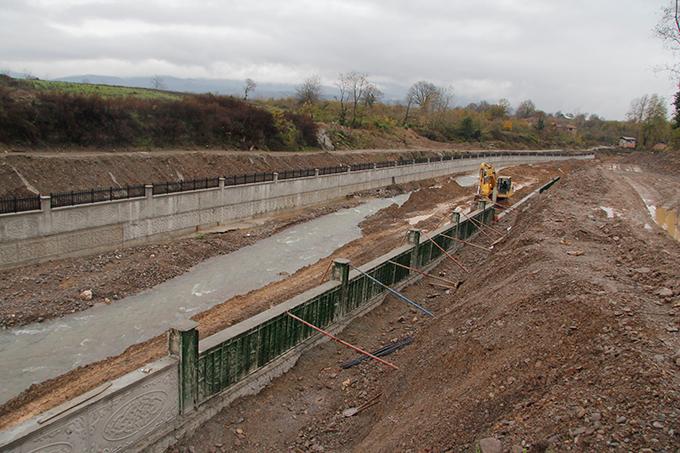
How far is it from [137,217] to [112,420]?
58.4ft

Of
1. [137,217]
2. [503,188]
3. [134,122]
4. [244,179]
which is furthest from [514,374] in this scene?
[134,122]

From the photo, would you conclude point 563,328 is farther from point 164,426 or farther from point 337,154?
point 337,154

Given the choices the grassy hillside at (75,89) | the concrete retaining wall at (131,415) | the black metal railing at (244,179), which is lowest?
the concrete retaining wall at (131,415)

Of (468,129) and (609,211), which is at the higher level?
(468,129)

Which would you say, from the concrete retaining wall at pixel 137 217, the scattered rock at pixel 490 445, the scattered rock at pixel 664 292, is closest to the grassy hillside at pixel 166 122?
the concrete retaining wall at pixel 137 217

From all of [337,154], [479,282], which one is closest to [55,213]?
[479,282]

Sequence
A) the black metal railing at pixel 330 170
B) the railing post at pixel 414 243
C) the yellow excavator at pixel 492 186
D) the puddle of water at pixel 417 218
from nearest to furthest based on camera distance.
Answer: the railing post at pixel 414 243
the puddle of water at pixel 417 218
the yellow excavator at pixel 492 186
the black metal railing at pixel 330 170

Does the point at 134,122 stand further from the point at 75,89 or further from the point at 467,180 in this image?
the point at 467,180

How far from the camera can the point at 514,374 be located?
7316 mm

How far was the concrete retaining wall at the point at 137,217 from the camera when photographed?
1944 centimetres

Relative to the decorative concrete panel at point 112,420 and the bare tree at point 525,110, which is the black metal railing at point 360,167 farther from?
the bare tree at point 525,110

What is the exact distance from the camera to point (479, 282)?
13.9 meters

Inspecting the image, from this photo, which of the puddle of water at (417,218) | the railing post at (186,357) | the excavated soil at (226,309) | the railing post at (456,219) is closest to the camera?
the railing post at (186,357)

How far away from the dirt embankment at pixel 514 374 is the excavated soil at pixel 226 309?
13.4ft
